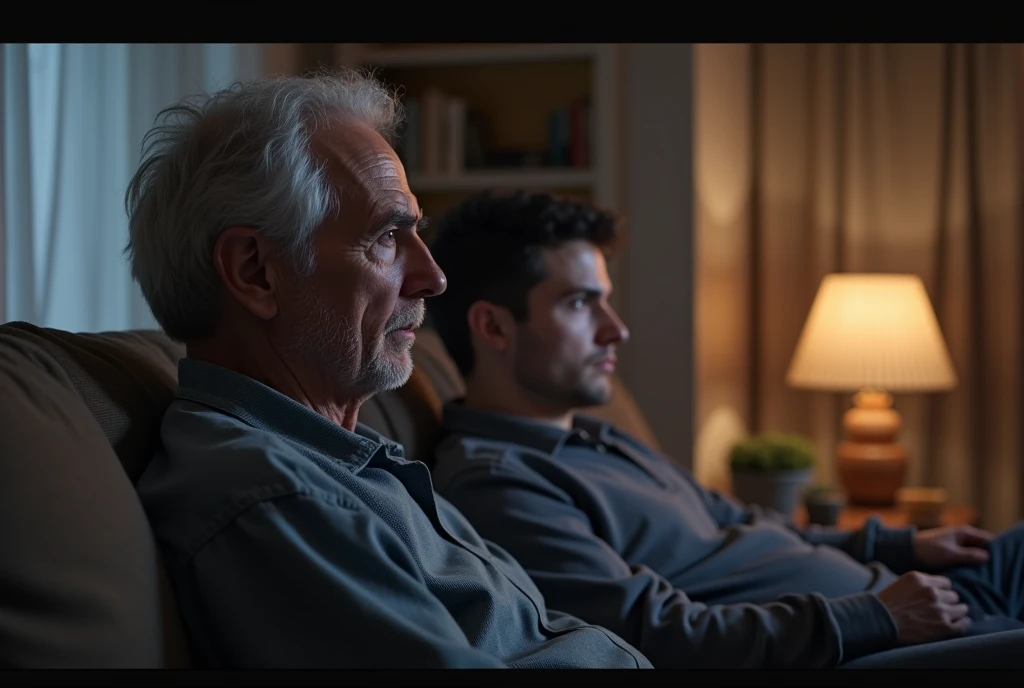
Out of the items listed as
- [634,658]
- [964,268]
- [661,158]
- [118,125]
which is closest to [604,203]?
[661,158]

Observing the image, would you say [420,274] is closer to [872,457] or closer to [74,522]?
[74,522]

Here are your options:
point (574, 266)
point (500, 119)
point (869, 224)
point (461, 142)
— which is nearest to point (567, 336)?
point (574, 266)

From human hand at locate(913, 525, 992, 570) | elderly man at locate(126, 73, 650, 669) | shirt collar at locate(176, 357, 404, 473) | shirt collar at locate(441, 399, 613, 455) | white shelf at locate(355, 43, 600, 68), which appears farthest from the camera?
white shelf at locate(355, 43, 600, 68)

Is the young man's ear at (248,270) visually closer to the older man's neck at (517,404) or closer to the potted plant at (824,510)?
the older man's neck at (517,404)

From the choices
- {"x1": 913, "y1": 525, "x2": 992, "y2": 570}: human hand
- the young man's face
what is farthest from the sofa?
{"x1": 913, "y1": 525, "x2": 992, "y2": 570}: human hand

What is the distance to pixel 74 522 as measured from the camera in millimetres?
819

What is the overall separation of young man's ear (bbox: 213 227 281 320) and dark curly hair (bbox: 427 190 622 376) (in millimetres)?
755

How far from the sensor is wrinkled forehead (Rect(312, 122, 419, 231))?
1.11m

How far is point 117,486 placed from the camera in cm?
88

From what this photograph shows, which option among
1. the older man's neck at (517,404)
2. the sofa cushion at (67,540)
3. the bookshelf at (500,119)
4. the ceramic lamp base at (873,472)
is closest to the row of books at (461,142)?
the bookshelf at (500,119)

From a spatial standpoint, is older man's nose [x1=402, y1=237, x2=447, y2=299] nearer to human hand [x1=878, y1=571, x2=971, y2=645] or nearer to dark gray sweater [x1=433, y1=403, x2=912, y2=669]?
dark gray sweater [x1=433, y1=403, x2=912, y2=669]

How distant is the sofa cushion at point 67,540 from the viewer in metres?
0.77
